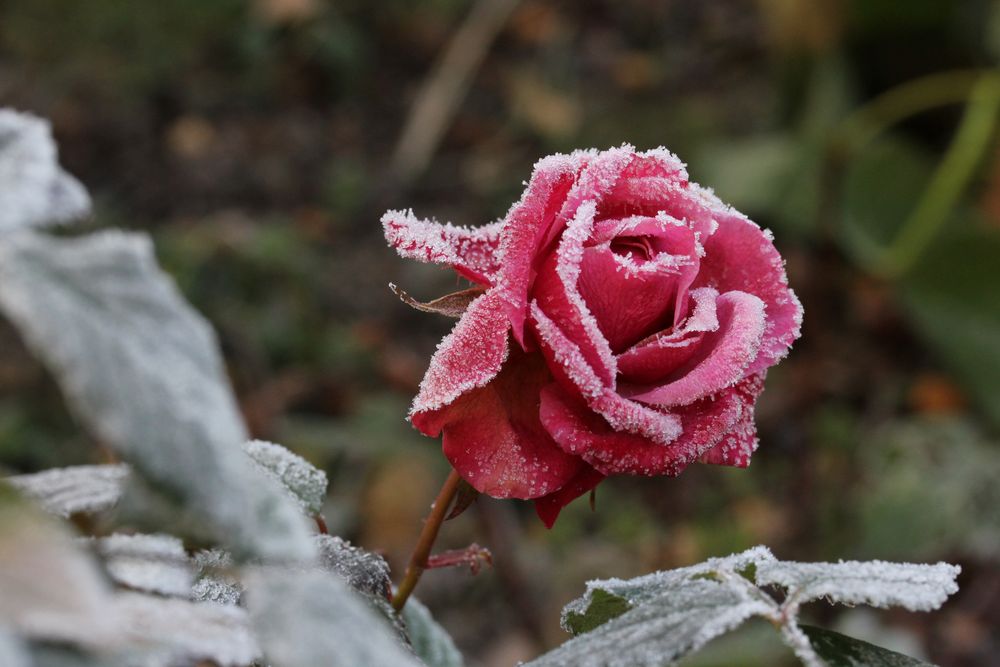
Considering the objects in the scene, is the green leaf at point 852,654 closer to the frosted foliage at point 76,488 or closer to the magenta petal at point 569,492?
the magenta petal at point 569,492

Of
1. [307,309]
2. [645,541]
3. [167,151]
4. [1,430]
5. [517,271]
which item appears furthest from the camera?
[167,151]

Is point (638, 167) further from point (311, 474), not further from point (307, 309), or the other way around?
point (307, 309)

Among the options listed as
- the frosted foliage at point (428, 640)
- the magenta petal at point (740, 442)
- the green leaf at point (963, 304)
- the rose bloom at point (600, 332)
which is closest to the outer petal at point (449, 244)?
the rose bloom at point (600, 332)

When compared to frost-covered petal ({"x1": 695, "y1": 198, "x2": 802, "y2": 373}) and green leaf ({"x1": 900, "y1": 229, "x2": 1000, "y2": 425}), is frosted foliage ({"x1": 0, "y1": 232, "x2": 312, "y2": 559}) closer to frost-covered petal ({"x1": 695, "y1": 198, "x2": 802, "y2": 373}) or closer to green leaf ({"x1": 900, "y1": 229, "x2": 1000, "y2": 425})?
frost-covered petal ({"x1": 695, "y1": 198, "x2": 802, "y2": 373})

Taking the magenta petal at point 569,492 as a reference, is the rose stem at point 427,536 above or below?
above

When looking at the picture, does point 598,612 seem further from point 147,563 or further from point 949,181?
point 949,181

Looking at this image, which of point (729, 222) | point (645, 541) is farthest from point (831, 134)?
point (729, 222)

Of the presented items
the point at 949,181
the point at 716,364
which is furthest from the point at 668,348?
the point at 949,181
